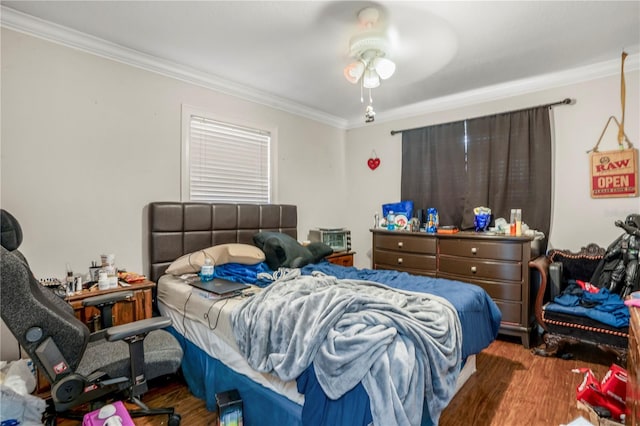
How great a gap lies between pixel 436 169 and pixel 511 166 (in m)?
0.82

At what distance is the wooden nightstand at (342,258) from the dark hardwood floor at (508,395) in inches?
69.8

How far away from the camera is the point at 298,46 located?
2.58m

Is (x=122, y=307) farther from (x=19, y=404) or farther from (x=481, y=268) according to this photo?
(x=481, y=268)

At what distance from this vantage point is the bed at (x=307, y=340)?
4.19 ft

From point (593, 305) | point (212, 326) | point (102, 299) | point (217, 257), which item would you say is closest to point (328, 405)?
point (212, 326)

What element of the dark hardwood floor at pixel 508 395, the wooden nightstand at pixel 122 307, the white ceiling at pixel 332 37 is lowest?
the dark hardwood floor at pixel 508 395

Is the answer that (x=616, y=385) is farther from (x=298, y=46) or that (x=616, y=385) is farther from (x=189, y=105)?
(x=189, y=105)

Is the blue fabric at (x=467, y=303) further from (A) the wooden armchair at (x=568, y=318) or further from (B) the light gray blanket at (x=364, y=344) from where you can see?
(A) the wooden armchair at (x=568, y=318)

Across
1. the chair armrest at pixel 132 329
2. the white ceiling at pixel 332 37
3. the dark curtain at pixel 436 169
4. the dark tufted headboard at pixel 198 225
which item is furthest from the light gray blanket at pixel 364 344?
the dark curtain at pixel 436 169

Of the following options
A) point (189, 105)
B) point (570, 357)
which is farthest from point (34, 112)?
point (570, 357)

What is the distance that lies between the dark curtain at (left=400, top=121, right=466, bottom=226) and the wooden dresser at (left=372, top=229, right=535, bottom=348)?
0.59 metres

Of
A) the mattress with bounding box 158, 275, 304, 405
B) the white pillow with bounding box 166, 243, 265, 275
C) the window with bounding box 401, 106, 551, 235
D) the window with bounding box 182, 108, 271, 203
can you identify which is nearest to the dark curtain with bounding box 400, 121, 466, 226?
the window with bounding box 401, 106, 551, 235

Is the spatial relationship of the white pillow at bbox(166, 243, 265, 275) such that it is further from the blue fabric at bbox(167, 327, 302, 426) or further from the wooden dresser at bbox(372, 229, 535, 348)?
the wooden dresser at bbox(372, 229, 535, 348)

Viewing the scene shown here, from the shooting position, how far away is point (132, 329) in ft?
4.89
